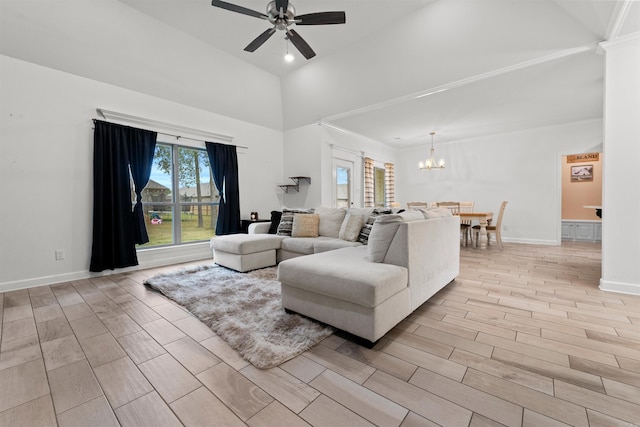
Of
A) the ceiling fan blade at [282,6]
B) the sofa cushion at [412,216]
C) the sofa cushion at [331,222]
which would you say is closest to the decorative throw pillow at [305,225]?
the sofa cushion at [331,222]

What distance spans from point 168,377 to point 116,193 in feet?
10.2

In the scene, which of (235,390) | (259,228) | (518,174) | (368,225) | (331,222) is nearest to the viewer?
(235,390)

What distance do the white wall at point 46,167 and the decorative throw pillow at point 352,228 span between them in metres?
3.41

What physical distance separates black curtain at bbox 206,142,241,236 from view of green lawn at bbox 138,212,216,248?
0.31m

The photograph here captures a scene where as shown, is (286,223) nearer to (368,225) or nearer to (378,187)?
(368,225)

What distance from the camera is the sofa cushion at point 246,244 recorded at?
3.51m

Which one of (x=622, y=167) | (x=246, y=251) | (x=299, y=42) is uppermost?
(x=299, y=42)

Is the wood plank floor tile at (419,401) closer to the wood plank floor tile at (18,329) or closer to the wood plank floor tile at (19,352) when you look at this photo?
the wood plank floor tile at (19,352)

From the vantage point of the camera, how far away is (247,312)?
7.38 feet

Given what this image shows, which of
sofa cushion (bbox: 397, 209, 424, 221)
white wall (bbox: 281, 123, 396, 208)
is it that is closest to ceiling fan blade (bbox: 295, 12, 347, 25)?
sofa cushion (bbox: 397, 209, 424, 221)

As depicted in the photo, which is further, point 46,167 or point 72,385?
point 46,167

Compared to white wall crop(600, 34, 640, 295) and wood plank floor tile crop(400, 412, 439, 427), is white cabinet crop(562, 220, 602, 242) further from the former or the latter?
wood plank floor tile crop(400, 412, 439, 427)

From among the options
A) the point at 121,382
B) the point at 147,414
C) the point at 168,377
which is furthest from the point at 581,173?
the point at 121,382

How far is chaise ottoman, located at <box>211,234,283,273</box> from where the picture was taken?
138 inches
